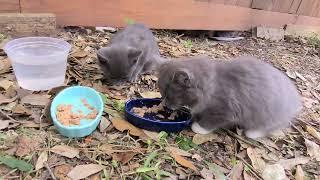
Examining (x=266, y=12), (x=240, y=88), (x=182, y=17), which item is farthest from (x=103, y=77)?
(x=266, y=12)

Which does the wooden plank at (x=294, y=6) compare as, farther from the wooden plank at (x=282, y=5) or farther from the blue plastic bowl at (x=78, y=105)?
the blue plastic bowl at (x=78, y=105)

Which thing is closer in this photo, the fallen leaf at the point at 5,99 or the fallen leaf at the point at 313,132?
the fallen leaf at the point at 5,99

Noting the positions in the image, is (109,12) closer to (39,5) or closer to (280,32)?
(39,5)

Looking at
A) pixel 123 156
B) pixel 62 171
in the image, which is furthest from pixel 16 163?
pixel 123 156

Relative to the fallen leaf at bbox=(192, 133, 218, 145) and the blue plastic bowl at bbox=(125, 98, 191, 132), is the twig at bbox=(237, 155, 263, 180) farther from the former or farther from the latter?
the blue plastic bowl at bbox=(125, 98, 191, 132)

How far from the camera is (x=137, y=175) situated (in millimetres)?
2531

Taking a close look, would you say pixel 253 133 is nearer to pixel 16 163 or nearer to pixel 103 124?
pixel 103 124

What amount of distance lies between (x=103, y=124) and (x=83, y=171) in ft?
1.72

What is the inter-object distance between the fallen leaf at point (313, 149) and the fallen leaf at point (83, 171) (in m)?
1.70

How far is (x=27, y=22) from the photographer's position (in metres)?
3.95

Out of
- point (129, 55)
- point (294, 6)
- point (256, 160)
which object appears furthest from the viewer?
point (294, 6)

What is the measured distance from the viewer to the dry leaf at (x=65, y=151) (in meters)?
2.59

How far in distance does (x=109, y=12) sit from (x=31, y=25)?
36.3 inches

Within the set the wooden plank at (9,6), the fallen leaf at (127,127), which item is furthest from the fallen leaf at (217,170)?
the wooden plank at (9,6)
